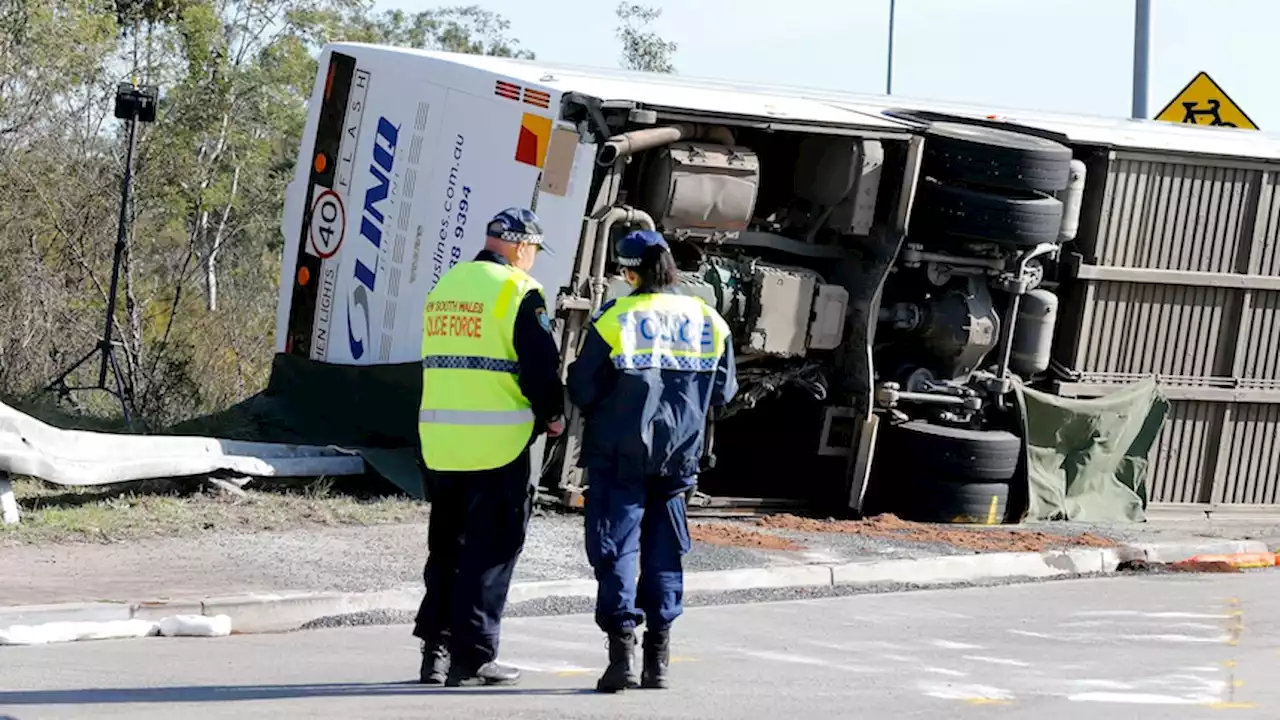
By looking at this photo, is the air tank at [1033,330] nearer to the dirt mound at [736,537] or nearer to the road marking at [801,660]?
the dirt mound at [736,537]

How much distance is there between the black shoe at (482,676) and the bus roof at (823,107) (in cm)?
480

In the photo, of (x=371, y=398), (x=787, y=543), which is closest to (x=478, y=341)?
(x=787, y=543)

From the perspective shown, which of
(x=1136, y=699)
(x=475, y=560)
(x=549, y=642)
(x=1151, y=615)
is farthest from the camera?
(x=1151, y=615)

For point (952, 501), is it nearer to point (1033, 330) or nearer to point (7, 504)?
point (1033, 330)

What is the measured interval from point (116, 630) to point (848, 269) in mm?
6052

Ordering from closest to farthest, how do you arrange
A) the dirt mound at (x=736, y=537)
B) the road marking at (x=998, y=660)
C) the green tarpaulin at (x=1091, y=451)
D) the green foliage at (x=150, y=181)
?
the road marking at (x=998, y=660), the dirt mound at (x=736, y=537), the green tarpaulin at (x=1091, y=451), the green foliage at (x=150, y=181)

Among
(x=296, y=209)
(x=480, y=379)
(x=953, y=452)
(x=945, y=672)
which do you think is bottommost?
(x=945, y=672)

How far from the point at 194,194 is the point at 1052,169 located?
11661 mm

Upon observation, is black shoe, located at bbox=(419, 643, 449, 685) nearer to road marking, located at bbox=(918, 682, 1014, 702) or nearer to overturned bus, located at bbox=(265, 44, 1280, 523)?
road marking, located at bbox=(918, 682, 1014, 702)

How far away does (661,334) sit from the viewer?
7.15 m

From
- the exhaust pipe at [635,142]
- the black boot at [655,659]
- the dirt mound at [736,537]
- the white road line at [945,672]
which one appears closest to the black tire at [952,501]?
the dirt mound at [736,537]

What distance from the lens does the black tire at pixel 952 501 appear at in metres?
12.9

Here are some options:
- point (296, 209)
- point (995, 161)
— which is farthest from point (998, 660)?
point (296, 209)

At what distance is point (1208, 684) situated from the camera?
7.90m
